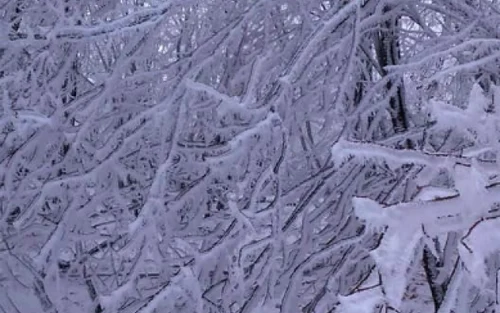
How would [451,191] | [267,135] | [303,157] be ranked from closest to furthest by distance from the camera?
[451,191], [267,135], [303,157]

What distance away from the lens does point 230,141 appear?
209 centimetres

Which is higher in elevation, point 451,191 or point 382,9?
point 382,9

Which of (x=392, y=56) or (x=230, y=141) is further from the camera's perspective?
(x=392, y=56)

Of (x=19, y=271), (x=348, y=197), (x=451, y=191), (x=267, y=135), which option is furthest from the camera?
(x=19, y=271)

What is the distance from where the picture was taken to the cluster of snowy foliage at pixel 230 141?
84.0 inches

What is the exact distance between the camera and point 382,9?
9.10ft

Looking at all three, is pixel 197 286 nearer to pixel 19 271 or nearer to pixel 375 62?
pixel 375 62

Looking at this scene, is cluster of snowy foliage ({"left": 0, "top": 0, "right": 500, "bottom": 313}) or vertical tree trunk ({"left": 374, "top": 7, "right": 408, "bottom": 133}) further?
vertical tree trunk ({"left": 374, "top": 7, "right": 408, "bottom": 133})

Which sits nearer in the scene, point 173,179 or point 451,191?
point 451,191

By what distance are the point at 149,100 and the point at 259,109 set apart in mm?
945

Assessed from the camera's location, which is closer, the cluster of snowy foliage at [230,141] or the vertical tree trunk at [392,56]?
the cluster of snowy foliage at [230,141]

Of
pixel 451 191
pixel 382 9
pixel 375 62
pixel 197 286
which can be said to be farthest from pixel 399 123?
pixel 451 191

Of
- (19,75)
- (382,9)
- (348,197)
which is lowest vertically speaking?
(348,197)

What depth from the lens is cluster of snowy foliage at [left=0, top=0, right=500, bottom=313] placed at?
2.13 metres
